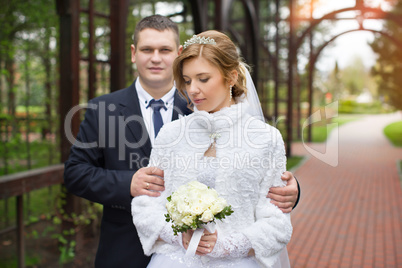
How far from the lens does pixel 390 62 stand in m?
21.4

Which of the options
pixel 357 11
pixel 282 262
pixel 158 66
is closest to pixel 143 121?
pixel 158 66

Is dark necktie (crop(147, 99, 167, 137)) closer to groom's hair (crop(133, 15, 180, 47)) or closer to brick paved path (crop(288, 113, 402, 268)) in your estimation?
groom's hair (crop(133, 15, 180, 47))

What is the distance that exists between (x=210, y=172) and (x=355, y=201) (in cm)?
738

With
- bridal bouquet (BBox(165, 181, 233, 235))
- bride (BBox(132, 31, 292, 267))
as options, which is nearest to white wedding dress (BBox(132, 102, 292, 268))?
bride (BBox(132, 31, 292, 267))

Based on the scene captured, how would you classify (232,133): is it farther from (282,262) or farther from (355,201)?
(355,201)

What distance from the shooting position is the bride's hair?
191cm

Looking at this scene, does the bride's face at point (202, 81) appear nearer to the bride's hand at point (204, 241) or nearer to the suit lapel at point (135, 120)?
the suit lapel at point (135, 120)

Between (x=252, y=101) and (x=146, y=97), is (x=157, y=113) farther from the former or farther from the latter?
(x=252, y=101)

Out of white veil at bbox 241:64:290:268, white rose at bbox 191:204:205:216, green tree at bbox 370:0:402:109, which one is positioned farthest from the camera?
green tree at bbox 370:0:402:109

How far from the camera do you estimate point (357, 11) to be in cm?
1113

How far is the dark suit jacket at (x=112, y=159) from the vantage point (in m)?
2.20

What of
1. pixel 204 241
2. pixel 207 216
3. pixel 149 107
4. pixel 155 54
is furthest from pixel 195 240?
pixel 155 54

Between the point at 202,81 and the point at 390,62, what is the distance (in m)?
22.0

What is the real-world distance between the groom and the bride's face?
0.45 meters
